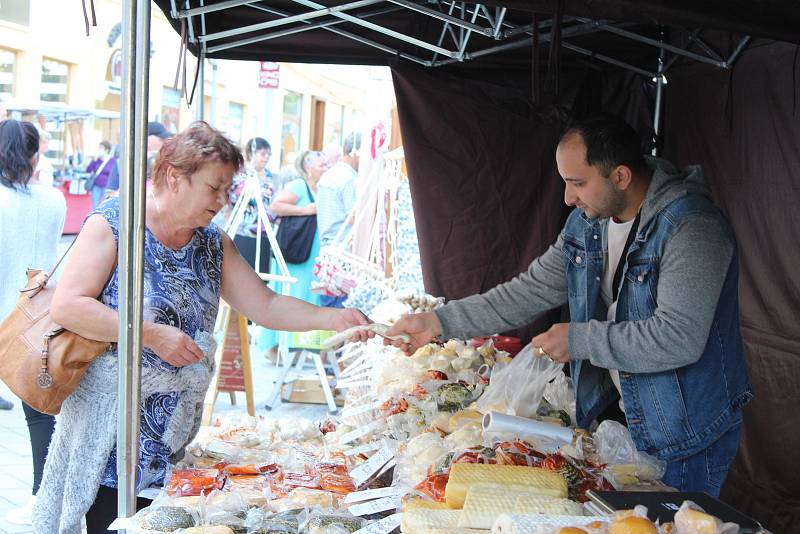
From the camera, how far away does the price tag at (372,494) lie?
6.84 ft

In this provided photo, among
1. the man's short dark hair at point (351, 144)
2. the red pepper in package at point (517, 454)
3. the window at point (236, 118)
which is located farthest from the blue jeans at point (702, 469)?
the window at point (236, 118)

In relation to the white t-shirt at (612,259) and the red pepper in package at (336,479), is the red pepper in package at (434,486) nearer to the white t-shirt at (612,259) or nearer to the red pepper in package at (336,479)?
the red pepper in package at (336,479)

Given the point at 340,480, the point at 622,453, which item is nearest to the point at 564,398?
the point at 622,453

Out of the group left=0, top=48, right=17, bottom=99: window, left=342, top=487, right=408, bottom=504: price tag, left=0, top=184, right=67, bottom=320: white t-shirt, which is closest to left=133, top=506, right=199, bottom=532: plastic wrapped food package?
left=342, top=487, right=408, bottom=504: price tag

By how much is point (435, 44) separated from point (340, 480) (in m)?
2.23

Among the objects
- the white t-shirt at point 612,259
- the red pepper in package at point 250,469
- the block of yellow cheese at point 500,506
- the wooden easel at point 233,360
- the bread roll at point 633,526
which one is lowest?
the wooden easel at point 233,360

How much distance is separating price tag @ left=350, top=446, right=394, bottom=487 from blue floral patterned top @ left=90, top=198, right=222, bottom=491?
58 centimetres

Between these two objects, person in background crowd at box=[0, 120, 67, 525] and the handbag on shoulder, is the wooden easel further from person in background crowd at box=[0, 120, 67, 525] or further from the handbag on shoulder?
the handbag on shoulder

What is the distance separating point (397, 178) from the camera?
5.97 metres

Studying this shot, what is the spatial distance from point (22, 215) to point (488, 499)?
3.61m

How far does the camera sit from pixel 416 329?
2.96 meters

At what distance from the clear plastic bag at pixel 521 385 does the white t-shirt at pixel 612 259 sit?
214mm

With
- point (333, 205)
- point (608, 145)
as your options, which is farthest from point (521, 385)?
point (333, 205)

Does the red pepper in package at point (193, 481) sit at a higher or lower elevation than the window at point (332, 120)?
lower
